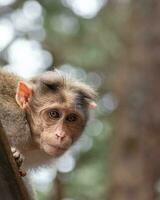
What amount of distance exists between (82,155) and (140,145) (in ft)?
6.54

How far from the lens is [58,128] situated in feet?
14.4

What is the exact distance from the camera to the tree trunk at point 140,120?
8.39m

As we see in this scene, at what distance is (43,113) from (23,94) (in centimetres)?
22

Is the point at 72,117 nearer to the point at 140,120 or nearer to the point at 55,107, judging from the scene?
the point at 55,107

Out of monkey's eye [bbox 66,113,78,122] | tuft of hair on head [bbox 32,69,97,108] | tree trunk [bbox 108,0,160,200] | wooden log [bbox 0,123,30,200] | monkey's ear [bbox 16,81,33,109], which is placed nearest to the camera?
wooden log [bbox 0,123,30,200]

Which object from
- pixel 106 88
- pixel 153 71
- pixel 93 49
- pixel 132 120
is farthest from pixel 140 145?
pixel 93 49

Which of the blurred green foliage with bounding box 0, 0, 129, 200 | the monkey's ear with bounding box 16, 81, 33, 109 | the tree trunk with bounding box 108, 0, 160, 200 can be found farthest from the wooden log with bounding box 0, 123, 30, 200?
the blurred green foliage with bounding box 0, 0, 129, 200

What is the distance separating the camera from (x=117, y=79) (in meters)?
10.3

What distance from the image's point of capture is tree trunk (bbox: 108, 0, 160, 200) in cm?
839

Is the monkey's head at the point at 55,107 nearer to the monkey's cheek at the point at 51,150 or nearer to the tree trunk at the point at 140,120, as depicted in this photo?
the monkey's cheek at the point at 51,150

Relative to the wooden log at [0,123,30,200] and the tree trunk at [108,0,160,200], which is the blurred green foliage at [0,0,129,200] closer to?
the tree trunk at [108,0,160,200]

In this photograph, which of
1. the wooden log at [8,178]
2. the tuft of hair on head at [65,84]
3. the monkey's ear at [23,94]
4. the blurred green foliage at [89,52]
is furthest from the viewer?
the blurred green foliage at [89,52]

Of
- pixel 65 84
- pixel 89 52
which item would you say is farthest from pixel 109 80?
pixel 65 84

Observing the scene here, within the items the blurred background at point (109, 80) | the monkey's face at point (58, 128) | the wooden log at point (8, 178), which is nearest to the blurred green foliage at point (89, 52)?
the blurred background at point (109, 80)
